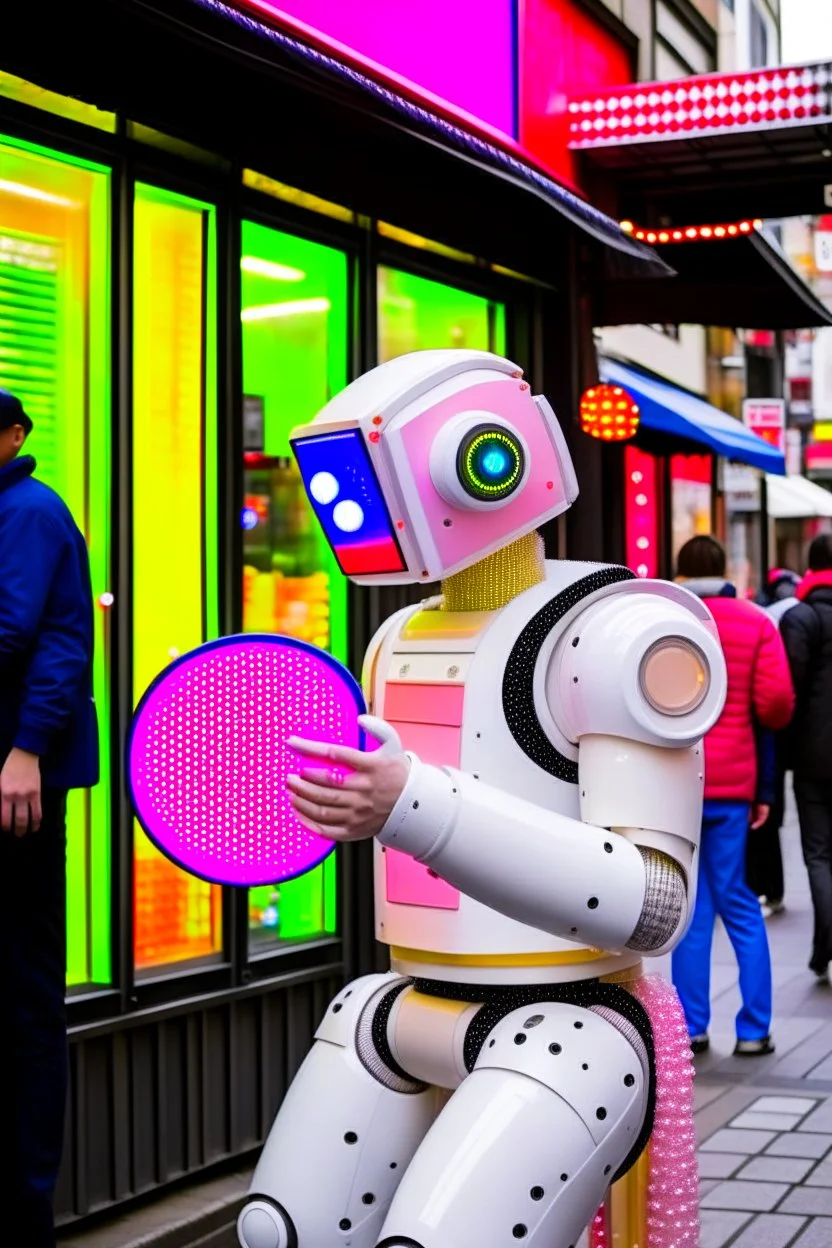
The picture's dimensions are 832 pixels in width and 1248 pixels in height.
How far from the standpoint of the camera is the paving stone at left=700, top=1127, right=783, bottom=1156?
6133 mm

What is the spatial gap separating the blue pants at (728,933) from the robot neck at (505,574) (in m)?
4.48

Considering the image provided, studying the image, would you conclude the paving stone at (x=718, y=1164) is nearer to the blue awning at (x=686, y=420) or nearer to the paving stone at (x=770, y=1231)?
the paving stone at (x=770, y=1231)

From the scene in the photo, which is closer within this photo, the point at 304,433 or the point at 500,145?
the point at 304,433

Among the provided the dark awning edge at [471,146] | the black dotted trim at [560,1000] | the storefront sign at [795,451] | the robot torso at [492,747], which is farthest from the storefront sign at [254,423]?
the storefront sign at [795,451]

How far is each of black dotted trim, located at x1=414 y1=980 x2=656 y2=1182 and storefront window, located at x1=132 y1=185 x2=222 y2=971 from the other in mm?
2764

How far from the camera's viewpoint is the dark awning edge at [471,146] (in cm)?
499

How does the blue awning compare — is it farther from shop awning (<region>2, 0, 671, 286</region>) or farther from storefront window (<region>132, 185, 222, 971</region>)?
storefront window (<region>132, 185, 222, 971</region>)

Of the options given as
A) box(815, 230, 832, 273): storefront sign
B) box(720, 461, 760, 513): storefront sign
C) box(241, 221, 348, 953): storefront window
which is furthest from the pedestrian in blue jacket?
box(720, 461, 760, 513): storefront sign

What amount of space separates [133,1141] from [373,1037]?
2.56 m

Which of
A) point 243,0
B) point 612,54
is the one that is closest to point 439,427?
point 243,0

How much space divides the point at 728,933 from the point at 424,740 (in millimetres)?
4742

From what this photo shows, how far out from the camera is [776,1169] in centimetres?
588

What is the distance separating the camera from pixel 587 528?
29.2ft

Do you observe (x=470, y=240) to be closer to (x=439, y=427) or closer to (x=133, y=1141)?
(x=133, y=1141)
